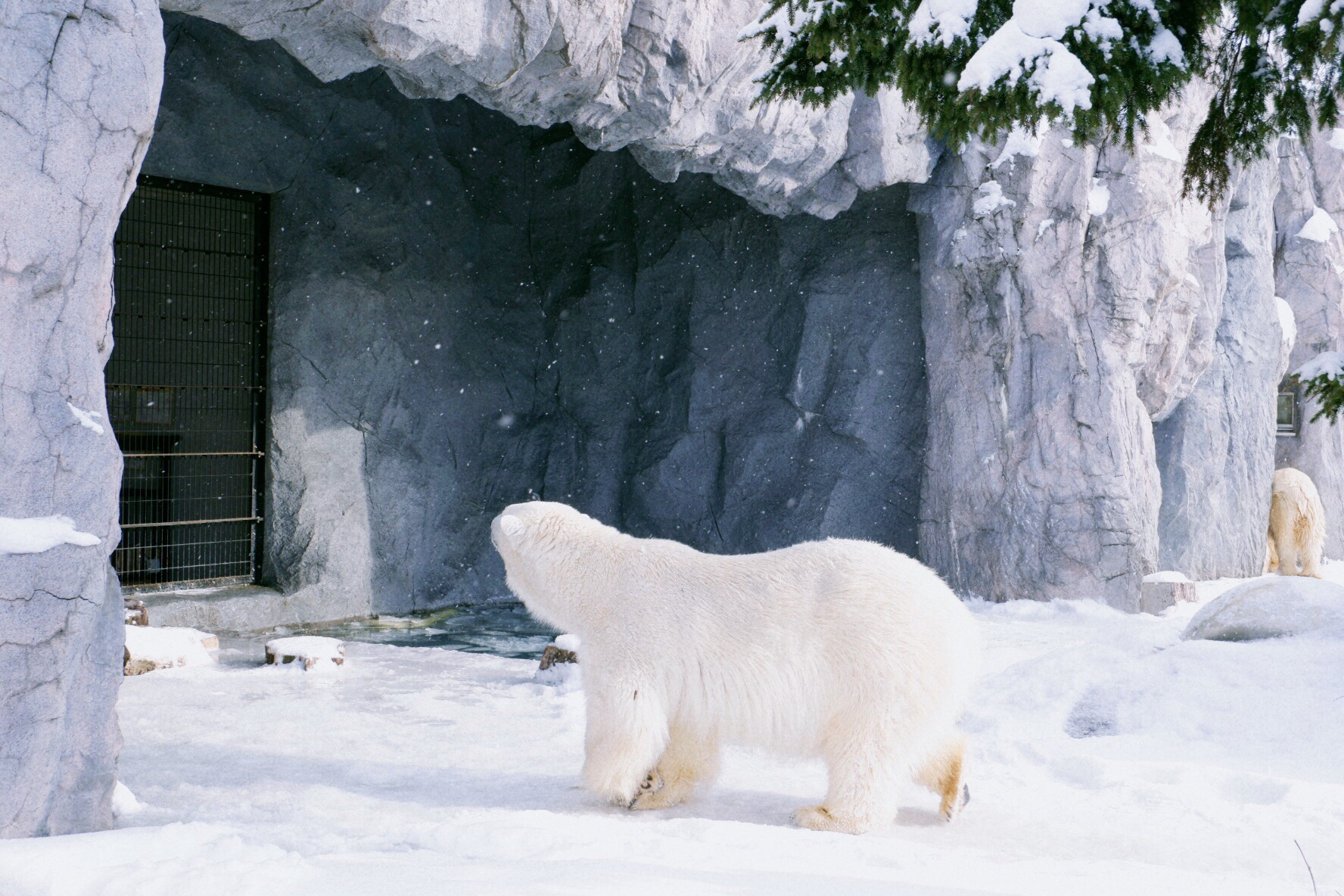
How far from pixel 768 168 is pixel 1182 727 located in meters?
4.94

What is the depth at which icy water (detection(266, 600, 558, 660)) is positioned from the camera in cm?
798

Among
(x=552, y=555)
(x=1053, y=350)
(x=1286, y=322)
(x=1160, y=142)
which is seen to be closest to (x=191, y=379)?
(x=552, y=555)

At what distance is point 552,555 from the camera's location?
3891 mm

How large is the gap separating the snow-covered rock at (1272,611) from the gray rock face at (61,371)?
4886 millimetres

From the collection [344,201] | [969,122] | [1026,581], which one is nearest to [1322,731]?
[969,122]

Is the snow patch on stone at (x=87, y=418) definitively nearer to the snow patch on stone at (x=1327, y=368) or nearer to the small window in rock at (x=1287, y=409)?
the snow patch on stone at (x=1327, y=368)

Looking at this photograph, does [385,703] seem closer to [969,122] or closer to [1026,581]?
[969,122]

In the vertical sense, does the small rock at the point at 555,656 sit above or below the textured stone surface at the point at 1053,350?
below

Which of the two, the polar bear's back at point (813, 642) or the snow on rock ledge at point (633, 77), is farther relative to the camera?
the snow on rock ledge at point (633, 77)

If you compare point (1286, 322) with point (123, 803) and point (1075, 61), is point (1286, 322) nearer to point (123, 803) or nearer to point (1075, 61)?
point (1075, 61)

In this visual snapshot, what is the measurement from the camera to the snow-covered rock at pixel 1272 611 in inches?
213

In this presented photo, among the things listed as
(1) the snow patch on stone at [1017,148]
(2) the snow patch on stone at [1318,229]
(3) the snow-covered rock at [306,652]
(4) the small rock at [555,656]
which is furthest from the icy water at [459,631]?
(2) the snow patch on stone at [1318,229]

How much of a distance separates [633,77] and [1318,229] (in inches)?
387

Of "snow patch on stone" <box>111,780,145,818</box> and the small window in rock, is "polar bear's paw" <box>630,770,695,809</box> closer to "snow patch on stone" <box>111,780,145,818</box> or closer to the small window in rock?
"snow patch on stone" <box>111,780,145,818</box>
